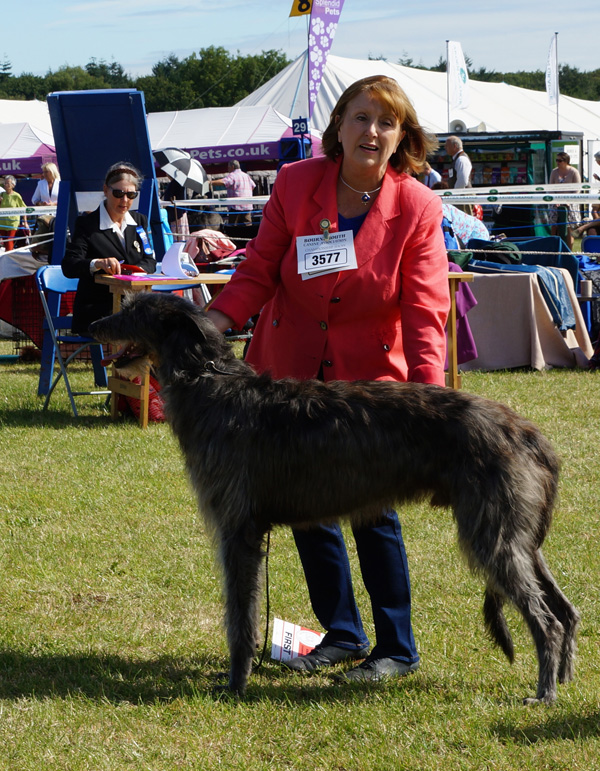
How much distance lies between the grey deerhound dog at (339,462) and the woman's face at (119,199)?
4.66 meters

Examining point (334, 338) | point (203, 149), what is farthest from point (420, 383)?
point (203, 149)

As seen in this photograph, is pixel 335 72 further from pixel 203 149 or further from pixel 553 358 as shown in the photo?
pixel 553 358

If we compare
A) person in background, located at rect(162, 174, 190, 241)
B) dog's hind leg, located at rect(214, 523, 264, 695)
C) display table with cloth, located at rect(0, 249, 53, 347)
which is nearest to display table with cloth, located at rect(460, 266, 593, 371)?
display table with cloth, located at rect(0, 249, 53, 347)

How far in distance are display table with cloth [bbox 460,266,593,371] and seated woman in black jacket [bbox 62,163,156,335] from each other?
3785 mm

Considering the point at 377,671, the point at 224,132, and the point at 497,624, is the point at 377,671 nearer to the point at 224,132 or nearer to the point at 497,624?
the point at 497,624

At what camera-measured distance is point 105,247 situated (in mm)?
7820

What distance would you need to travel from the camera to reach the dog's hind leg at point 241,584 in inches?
127

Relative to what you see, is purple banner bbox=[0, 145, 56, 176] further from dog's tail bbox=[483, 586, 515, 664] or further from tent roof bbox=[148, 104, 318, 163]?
dog's tail bbox=[483, 586, 515, 664]

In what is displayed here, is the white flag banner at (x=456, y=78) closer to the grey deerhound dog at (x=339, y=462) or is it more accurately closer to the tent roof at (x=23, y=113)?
the tent roof at (x=23, y=113)

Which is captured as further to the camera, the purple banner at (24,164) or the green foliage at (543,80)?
the green foliage at (543,80)

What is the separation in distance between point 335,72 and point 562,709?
98.7ft

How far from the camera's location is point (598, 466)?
632 centimetres

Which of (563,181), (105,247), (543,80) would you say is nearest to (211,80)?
(543,80)

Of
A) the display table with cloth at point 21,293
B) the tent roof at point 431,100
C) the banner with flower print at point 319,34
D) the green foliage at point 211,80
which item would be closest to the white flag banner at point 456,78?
the tent roof at point 431,100
